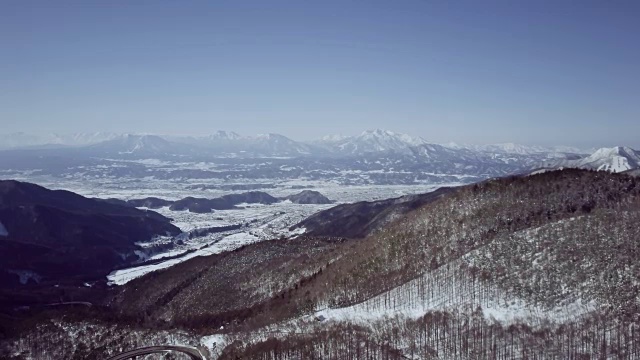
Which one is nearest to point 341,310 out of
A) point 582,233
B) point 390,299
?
point 390,299

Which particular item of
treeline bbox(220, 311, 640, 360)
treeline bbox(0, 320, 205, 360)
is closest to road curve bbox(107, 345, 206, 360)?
treeline bbox(0, 320, 205, 360)

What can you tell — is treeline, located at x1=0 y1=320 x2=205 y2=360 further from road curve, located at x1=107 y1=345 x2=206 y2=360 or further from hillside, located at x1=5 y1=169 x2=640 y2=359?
hillside, located at x1=5 y1=169 x2=640 y2=359

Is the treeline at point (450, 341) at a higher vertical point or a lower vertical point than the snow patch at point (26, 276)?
higher

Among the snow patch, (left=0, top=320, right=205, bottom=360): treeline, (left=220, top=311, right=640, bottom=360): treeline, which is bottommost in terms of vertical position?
the snow patch

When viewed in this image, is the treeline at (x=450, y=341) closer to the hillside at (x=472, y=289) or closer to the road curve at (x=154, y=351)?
the hillside at (x=472, y=289)

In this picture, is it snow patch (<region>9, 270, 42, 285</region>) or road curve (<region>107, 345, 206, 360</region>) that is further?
snow patch (<region>9, 270, 42, 285</region>)

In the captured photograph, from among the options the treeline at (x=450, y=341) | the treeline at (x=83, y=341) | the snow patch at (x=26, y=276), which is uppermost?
the treeline at (x=450, y=341)

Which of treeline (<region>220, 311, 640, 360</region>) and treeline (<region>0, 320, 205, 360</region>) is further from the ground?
treeline (<region>220, 311, 640, 360</region>)

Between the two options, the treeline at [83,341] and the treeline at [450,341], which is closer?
the treeline at [450,341]

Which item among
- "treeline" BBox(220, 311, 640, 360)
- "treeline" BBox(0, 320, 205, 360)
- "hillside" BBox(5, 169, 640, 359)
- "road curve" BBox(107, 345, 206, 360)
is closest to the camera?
"treeline" BBox(220, 311, 640, 360)

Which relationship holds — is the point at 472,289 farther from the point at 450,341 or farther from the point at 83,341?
the point at 83,341

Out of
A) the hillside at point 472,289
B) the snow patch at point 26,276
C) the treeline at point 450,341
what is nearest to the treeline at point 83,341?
the hillside at point 472,289
